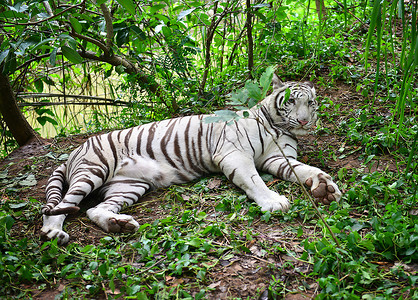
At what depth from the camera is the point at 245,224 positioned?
273 centimetres

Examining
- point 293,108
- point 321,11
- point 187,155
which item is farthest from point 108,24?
point 321,11

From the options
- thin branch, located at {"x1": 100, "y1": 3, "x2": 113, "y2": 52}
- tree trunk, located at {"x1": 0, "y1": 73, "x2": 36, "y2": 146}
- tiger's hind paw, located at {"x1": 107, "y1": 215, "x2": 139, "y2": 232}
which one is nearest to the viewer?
tiger's hind paw, located at {"x1": 107, "y1": 215, "x2": 139, "y2": 232}

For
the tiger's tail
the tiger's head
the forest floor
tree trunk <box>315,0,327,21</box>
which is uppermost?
tree trunk <box>315,0,327,21</box>

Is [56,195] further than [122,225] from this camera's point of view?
Yes

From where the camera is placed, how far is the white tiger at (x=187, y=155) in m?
3.14

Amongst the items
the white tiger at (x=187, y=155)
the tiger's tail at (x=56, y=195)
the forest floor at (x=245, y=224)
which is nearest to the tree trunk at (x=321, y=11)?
the white tiger at (x=187, y=155)

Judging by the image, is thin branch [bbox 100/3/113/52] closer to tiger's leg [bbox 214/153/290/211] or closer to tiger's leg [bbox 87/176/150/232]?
tiger's leg [bbox 87/176/150/232]

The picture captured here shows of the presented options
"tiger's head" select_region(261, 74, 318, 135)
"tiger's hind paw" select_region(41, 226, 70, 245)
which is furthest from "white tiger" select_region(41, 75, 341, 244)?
"tiger's hind paw" select_region(41, 226, 70, 245)

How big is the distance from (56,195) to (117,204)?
478mm

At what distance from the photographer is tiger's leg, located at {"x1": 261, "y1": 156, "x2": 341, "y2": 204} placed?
284cm

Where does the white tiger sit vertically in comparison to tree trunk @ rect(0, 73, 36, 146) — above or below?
below

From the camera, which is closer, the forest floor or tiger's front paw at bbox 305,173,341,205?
the forest floor

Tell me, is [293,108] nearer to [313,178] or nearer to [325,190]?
[313,178]

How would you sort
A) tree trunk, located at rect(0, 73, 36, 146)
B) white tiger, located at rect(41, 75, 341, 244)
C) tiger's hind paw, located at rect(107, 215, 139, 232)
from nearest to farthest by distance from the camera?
tiger's hind paw, located at rect(107, 215, 139, 232)
white tiger, located at rect(41, 75, 341, 244)
tree trunk, located at rect(0, 73, 36, 146)
